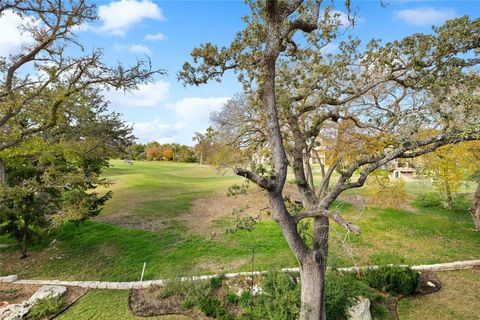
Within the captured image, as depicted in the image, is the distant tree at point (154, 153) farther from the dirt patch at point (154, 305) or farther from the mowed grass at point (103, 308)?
the dirt patch at point (154, 305)

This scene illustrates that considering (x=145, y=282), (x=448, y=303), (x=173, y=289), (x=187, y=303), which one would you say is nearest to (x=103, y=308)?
(x=145, y=282)

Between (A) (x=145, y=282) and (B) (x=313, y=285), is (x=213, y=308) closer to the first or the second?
(A) (x=145, y=282)

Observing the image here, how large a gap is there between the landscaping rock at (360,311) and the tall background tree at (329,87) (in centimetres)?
187

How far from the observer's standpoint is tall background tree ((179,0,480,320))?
18.4 ft

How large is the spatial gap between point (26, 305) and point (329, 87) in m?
11.7

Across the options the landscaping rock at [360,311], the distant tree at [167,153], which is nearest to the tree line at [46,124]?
the landscaping rock at [360,311]

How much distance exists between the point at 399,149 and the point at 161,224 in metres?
13.9

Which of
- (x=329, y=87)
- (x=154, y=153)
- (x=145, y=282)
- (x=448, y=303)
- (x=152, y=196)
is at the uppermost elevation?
(x=329, y=87)

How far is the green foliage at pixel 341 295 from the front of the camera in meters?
7.73

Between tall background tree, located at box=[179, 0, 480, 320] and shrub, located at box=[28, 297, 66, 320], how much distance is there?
772cm

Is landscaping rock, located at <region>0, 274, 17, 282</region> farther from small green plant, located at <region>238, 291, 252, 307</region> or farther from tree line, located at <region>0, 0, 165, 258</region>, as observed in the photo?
small green plant, located at <region>238, 291, 252, 307</region>

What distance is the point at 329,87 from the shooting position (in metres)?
8.07

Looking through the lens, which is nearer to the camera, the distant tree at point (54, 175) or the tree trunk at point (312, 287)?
the tree trunk at point (312, 287)

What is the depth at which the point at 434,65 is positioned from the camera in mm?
6773
